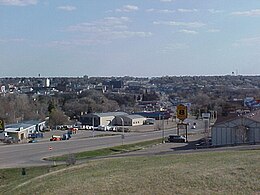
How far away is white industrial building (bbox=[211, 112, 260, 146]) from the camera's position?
49531 mm

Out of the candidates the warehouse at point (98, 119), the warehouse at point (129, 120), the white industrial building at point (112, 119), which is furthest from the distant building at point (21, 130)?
the warehouse at point (129, 120)

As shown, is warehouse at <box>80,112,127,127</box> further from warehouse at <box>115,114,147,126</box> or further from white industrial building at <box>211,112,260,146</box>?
white industrial building at <box>211,112,260,146</box>

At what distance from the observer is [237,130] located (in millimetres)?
49875

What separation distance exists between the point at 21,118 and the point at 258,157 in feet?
307

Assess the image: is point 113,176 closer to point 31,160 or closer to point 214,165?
point 214,165

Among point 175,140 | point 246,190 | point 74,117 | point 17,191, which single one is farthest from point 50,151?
point 74,117

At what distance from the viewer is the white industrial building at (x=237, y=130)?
163 ft

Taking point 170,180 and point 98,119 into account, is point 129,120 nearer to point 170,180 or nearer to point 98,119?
point 98,119

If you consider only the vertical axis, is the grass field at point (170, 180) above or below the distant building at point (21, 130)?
above

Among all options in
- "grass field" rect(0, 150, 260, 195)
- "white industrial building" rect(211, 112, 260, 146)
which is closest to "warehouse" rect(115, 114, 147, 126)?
"white industrial building" rect(211, 112, 260, 146)

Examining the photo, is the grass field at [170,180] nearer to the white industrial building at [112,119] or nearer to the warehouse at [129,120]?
the white industrial building at [112,119]

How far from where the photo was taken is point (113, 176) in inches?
758

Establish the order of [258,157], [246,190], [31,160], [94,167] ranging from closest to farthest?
[246,190] → [258,157] → [94,167] → [31,160]

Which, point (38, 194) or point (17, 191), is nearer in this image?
point (38, 194)
